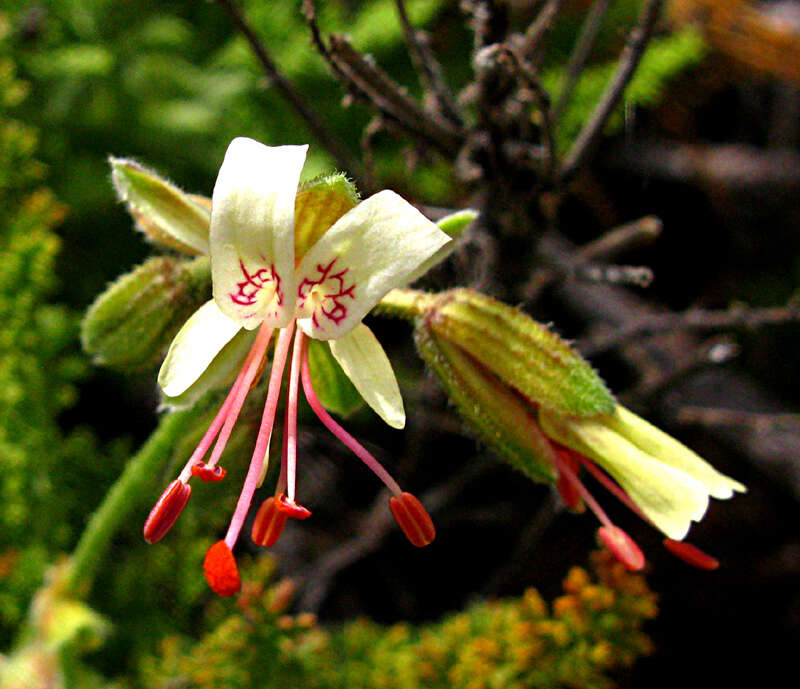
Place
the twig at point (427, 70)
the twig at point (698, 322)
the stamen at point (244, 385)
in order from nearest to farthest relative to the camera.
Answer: the stamen at point (244, 385), the twig at point (427, 70), the twig at point (698, 322)

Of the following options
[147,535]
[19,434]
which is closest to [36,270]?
[19,434]

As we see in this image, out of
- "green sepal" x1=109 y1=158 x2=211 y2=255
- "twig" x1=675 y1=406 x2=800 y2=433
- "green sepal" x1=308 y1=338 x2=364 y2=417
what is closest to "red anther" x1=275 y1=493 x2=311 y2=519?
"green sepal" x1=308 y1=338 x2=364 y2=417

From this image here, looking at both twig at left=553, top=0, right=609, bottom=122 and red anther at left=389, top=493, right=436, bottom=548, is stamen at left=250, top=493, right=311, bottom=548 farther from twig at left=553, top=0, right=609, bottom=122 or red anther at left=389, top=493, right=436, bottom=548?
twig at left=553, top=0, right=609, bottom=122

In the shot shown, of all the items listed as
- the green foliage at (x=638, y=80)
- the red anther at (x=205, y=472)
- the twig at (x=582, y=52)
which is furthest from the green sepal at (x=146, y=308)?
the green foliage at (x=638, y=80)

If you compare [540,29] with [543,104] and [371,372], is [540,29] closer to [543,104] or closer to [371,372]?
[543,104]

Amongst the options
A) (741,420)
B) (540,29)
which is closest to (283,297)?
(540,29)

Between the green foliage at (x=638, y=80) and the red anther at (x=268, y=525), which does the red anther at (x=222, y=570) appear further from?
the green foliage at (x=638, y=80)

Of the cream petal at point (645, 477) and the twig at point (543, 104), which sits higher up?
the twig at point (543, 104)
